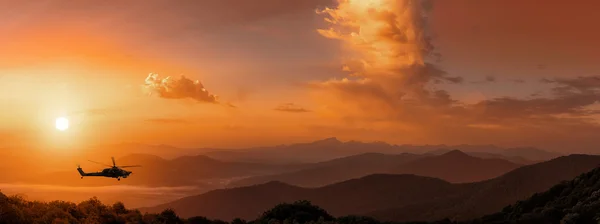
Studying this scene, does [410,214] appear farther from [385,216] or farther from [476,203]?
[476,203]

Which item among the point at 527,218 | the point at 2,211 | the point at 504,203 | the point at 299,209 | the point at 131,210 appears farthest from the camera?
the point at 504,203

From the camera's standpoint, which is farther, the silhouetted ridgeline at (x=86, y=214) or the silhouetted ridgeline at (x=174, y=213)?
the silhouetted ridgeline at (x=86, y=214)

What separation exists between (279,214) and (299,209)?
446 cm

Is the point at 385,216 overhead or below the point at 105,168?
below

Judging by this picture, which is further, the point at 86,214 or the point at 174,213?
the point at 174,213

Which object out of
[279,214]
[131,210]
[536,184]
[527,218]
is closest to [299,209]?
[279,214]

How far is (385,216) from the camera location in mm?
199750

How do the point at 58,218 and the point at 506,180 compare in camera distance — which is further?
the point at 506,180

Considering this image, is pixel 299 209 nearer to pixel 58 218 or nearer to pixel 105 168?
pixel 105 168

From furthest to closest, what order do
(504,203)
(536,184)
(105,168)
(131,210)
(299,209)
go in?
(536,184)
(504,203)
(299,209)
(105,168)
(131,210)

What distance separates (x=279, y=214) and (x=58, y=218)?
29.1 meters

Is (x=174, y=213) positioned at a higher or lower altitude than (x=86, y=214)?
lower

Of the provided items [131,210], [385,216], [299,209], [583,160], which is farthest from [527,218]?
[583,160]

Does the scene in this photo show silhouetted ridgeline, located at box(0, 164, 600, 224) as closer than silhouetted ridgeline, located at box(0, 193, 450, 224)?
Yes
